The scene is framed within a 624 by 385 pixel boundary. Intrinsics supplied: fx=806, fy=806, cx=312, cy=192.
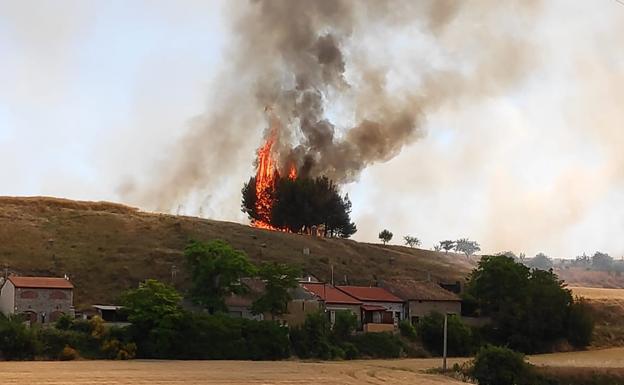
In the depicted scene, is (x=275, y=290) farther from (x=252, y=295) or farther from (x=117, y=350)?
(x=117, y=350)

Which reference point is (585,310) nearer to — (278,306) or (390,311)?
(390,311)

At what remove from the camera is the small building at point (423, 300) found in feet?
282

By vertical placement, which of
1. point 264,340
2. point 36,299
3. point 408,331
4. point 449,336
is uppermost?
point 36,299

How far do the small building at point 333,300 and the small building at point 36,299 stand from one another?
916 inches

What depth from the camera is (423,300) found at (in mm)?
86875

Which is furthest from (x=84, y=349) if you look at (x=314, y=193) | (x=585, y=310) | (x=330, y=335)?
(x=314, y=193)

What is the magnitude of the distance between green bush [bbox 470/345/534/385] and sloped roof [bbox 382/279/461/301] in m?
32.3

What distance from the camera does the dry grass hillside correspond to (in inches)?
3472

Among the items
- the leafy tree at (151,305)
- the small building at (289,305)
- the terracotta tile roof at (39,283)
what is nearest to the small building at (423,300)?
the small building at (289,305)

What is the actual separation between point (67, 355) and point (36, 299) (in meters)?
14.1

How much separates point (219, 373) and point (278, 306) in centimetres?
2309

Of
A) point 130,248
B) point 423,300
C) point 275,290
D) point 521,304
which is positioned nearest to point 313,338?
point 275,290

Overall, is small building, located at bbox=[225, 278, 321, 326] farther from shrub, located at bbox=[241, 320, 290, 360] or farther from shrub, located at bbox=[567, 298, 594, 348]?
shrub, located at bbox=[567, 298, 594, 348]

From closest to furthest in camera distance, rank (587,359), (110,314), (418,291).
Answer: (587,359)
(110,314)
(418,291)
